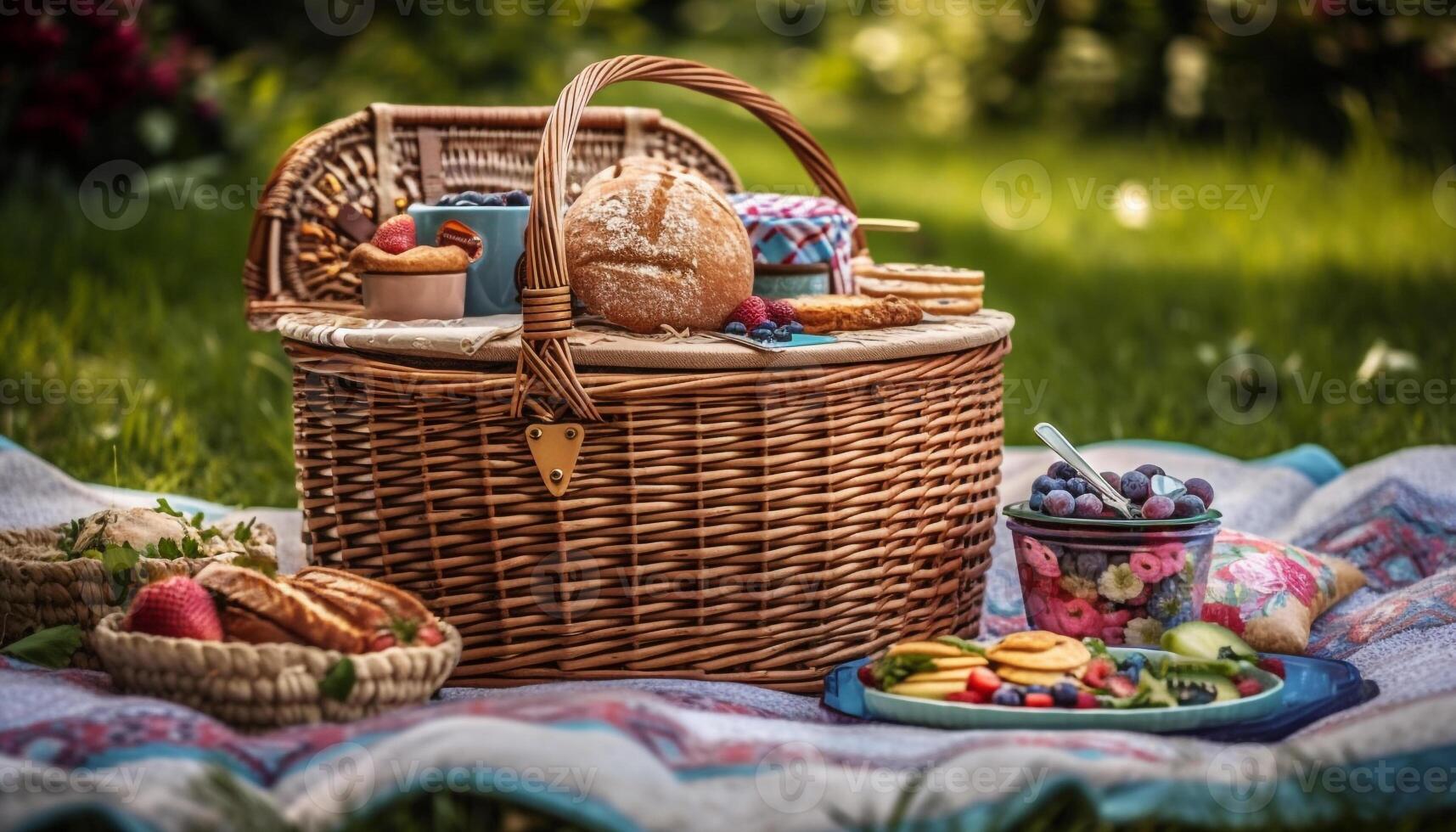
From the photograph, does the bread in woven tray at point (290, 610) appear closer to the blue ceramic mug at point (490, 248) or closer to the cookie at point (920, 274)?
the blue ceramic mug at point (490, 248)

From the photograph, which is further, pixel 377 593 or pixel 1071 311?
pixel 1071 311

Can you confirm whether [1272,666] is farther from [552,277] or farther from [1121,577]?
[552,277]

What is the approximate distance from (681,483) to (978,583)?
749 millimetres

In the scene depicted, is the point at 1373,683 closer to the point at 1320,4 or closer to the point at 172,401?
the point at 172,401

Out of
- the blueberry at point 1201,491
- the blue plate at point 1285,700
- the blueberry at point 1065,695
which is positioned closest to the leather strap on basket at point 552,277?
the blue plate at point 1285,700

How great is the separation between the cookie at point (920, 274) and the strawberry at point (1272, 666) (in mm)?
854

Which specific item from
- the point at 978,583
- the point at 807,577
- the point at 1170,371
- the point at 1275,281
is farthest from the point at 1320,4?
the point at 807,577

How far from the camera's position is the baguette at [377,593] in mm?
2002

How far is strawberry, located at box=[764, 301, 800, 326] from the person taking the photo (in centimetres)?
230

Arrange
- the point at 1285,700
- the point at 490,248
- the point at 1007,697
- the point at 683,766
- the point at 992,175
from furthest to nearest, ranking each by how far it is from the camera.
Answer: the point at 992,175, the point at 490,248, the point at 1285,700, the point at 1007,697, the point at 683,766

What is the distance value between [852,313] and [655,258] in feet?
1.19

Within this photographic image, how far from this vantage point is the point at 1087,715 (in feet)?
6.34

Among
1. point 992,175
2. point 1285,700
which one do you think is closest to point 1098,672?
point 1285,700

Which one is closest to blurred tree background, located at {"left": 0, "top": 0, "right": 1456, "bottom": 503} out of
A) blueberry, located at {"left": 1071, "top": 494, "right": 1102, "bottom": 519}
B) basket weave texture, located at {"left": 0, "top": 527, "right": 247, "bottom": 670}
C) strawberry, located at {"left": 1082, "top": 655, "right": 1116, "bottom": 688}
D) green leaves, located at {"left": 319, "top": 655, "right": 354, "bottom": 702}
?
basket weave texture, located at {"left": 0, "top": 527, "right": 247, "bottom": 670}
